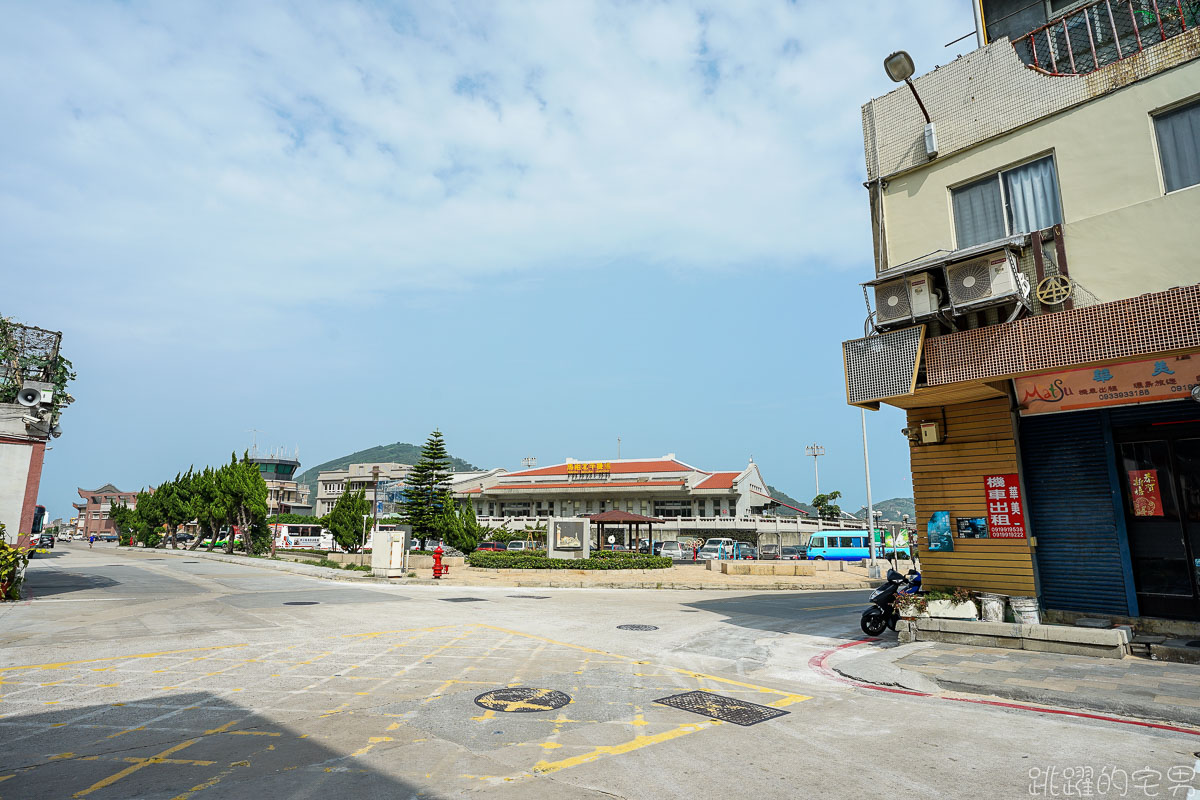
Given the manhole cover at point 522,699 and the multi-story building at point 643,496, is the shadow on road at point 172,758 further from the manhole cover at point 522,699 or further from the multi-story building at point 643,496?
the multi-story building at point 643,496

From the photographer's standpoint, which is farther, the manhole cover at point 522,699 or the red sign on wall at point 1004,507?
the red sign on wall at point 1004,507

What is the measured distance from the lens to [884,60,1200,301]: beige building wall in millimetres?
8828

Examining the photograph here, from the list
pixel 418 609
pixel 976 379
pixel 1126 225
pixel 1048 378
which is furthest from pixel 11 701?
pixel 1126 225

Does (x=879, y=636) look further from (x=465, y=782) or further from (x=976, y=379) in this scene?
(x=465, y=782)

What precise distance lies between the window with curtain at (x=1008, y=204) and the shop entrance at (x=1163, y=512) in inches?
142

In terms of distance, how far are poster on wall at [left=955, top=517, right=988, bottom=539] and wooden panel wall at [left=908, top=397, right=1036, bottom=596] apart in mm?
68

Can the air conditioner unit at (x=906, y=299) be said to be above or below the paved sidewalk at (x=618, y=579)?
above

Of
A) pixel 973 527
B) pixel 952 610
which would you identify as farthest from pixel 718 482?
pixel 952 610

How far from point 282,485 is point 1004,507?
408 ft

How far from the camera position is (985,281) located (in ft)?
32.6

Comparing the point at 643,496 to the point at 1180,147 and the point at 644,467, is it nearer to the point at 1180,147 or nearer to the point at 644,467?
the point at 644,467

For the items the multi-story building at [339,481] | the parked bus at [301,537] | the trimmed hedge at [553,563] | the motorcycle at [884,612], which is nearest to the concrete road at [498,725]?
the motorcycle at [884,612]

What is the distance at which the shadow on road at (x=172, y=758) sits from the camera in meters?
4.40

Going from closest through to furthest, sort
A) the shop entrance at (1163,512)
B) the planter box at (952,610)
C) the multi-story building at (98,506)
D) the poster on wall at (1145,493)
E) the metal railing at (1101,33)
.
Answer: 1. the shop entrance at (1163,512)
2. the metal railing at (1101,33)
3. the poster on wall at (1145,493)
4. the planter box at (952,610)
5. the multi-story building at (98,506)
